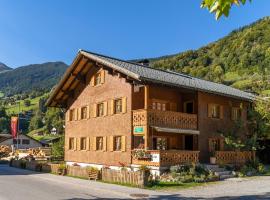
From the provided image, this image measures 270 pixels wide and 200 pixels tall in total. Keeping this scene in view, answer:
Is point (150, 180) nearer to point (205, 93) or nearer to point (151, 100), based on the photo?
point (151, 100)

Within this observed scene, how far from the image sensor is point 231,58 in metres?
109

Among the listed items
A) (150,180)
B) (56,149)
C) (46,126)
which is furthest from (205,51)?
(150,180)

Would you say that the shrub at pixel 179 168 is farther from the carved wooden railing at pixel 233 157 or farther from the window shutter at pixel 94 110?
the window shutter at pixel 94 110

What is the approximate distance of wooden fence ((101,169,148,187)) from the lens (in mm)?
20031

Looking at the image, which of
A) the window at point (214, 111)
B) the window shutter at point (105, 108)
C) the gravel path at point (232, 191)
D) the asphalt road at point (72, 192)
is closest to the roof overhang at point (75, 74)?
the window shutter at point (105, 108)

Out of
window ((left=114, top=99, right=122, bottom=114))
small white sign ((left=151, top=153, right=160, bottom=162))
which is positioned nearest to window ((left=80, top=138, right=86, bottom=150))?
window ((left=114, top=99, right=122, bottom=114))

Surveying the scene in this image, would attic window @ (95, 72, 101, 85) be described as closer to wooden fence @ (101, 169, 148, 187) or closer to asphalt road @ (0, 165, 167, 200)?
wooden fence @ (101, 169, 148, 187)

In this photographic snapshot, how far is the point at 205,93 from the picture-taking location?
29109mm

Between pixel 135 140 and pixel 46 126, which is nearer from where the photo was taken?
pixel 135 140

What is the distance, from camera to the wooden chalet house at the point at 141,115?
2530 cm

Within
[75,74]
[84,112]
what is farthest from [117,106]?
[75,74]

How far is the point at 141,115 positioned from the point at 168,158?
148 inches

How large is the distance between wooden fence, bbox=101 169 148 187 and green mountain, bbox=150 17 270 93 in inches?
2618

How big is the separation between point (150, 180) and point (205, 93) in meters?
11.2
